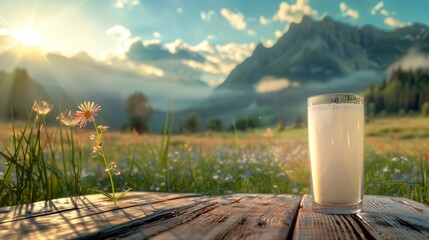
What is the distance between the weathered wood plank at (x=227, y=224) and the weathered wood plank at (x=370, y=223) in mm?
62

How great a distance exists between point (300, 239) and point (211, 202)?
84 centimetres

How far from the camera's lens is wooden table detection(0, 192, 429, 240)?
1.32 metres

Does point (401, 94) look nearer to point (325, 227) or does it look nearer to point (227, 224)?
point (325, 227)

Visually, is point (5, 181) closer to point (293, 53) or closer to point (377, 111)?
point (377, 111)

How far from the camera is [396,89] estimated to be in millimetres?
59938

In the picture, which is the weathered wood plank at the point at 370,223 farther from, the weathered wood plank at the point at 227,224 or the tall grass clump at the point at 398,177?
the tall grass clump at the point at 398,177

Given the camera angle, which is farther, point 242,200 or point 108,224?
point 242,200

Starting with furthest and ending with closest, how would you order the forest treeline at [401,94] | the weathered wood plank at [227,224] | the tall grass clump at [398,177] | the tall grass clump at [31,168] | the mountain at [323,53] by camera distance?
the mountain at [323,53] → the forest treeline at [401,94] → the tall grass clump at [398,177] → the tall grass clump at [31,168] → the weathered wood plank at [227,224]

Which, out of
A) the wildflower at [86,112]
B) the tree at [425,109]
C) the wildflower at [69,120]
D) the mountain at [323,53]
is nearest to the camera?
the wildflower at [86,112]

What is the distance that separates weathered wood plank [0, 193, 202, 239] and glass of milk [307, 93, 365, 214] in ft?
1.99

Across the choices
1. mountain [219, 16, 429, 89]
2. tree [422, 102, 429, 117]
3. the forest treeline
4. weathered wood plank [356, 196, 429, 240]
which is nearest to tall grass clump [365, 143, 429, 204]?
weathered wood plank [356, 196, 429, 240]

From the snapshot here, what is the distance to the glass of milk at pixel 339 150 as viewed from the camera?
1.88 metres

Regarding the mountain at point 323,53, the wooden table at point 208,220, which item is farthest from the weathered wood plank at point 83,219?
the mountain at point 323,53

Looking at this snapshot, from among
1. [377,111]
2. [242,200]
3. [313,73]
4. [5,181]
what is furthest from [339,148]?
[313,73]
